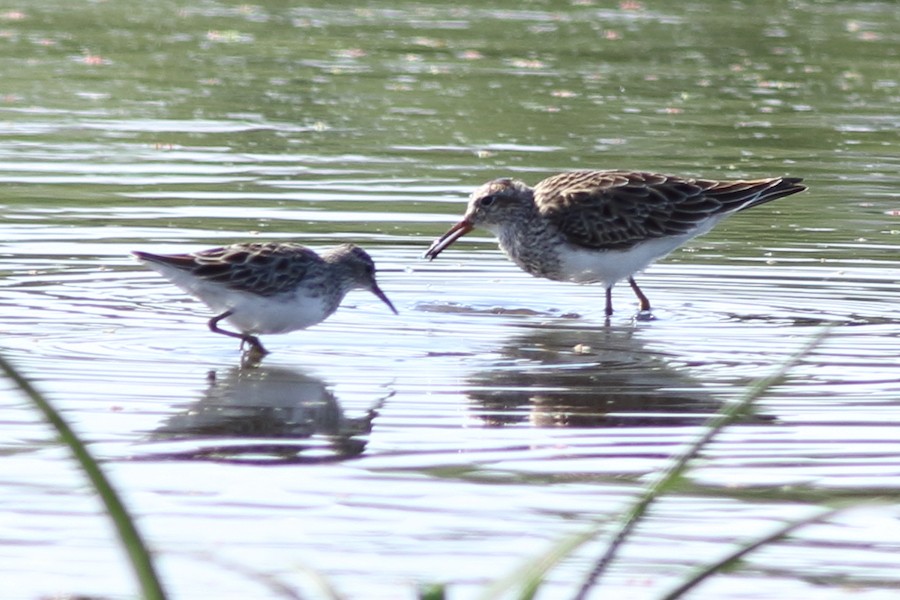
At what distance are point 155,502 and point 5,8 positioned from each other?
22.8 m

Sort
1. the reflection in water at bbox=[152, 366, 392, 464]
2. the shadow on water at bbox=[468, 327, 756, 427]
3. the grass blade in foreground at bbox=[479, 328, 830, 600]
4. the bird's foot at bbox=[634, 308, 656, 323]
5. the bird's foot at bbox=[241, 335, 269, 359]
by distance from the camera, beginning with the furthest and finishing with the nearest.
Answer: the bird's foot at bbox=[634, 308, 656, 323] < the bird's foot at bbox=[241, 335, 269, 359] < the shadow on water at bbox=[468, 327, 756, 427] < the reflection in water at bbox=[152, 366, 392, 464] < the grass blade in foreground at bbox=[479, 328, 830, 600]

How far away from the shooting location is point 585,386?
8.42m

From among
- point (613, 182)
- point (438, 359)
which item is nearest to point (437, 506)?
point (438, 359)

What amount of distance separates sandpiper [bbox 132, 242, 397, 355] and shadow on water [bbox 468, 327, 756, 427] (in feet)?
3.61

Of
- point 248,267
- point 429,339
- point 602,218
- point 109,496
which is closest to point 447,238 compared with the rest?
point 602,218

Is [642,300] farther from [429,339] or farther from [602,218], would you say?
[429,339]

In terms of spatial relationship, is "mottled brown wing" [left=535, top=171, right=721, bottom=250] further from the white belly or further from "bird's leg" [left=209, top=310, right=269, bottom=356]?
"bird's leg" [left=209, top=310, right=269, bottom=356]

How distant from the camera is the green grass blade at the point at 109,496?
7.55ft

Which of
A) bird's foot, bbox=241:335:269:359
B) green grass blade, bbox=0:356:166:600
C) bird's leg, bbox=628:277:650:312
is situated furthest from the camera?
bird's leg, bbox=628:277:650:312

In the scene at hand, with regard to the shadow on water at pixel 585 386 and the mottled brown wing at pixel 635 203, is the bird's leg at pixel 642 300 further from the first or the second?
the shadow on water at pixel 585 386

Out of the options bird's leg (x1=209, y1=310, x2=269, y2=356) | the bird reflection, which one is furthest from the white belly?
bird's leg (x1=209, y1=310, x2=269, y2=356)

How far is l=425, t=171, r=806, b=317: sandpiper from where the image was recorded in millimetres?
11219

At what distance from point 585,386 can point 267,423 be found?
70.6 inches

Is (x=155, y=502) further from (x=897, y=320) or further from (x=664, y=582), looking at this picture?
(x=897, y=320)
